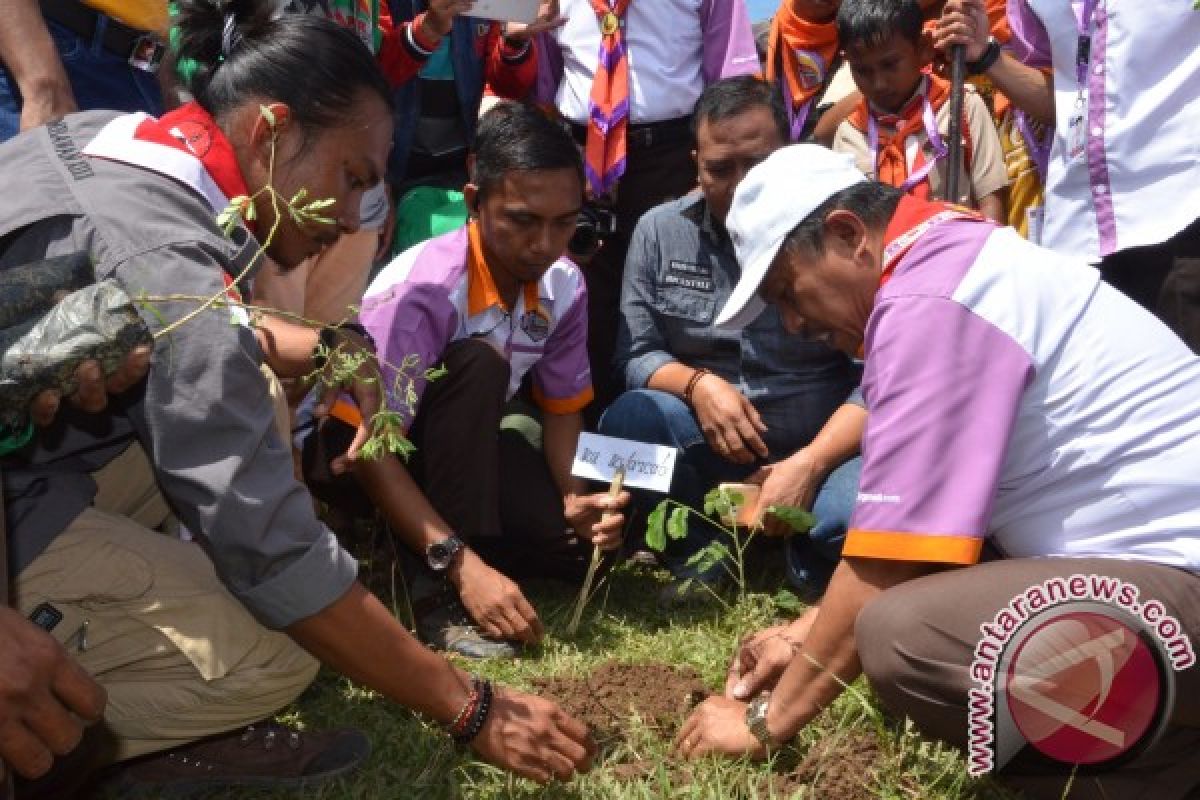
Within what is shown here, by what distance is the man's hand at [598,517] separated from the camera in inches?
151

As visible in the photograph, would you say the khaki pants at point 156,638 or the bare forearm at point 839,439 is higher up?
the khaki pants at point 156,638

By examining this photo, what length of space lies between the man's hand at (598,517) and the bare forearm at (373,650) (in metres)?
1.37

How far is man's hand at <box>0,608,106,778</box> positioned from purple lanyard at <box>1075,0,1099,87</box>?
11.0 ft

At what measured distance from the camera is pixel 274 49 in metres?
2.67

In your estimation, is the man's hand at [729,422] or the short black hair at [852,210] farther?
the man's hand at [729,422]

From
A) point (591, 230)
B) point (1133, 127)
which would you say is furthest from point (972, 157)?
point (591, 230)

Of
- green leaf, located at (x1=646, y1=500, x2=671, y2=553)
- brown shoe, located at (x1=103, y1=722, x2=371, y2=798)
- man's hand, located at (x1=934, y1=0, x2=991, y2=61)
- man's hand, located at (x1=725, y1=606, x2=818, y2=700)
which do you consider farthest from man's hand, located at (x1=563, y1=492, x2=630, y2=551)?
man's hand, located at (x1=934, y1=0, x2=991, y2=61)

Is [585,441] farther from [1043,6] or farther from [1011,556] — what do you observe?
[1043,6]

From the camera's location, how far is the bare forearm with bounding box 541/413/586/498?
4.24 m

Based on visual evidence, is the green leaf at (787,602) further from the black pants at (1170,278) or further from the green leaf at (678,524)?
the black pants at (1170,278)

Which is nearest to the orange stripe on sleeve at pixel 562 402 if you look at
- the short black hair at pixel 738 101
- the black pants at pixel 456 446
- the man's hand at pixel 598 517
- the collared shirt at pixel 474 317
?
the collared shirt at pixel 474 317

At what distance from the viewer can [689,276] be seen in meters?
4.43

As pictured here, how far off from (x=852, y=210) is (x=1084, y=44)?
1.73m

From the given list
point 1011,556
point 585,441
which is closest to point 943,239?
point 1011,556
